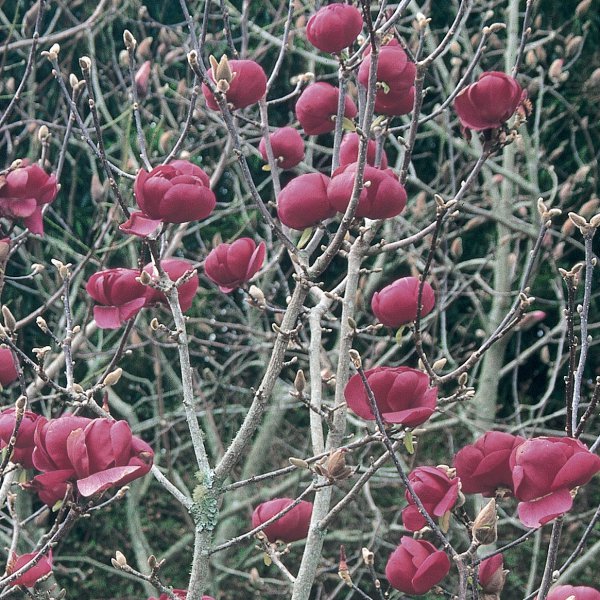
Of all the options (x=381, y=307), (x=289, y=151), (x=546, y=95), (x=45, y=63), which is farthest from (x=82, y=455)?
(x=546, y=95)

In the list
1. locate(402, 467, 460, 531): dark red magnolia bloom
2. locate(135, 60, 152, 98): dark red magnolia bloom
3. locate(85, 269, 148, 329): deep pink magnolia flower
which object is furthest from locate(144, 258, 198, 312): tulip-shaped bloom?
locate(135, 60, 152, 98): dark red magnolia bloom

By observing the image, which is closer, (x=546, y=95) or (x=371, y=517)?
(x=371, y=517)

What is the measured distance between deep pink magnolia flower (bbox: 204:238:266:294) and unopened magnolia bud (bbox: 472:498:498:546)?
438 millimetres

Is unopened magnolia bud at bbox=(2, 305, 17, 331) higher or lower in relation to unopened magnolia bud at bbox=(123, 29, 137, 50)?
lower

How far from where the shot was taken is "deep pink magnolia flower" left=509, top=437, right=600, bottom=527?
771 millimetres

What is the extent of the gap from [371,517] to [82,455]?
10.3ft

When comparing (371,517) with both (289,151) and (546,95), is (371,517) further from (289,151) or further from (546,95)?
(289,151)

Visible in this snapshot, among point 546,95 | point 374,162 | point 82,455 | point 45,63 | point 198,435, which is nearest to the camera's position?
point 82,455

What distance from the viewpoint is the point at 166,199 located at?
2.94ft

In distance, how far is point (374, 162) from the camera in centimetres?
109

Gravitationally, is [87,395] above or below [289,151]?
below

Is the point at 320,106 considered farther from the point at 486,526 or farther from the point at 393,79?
the point at 486,526

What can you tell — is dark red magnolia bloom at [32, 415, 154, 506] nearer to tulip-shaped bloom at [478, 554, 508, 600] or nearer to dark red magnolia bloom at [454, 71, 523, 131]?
tulip-shaped bloom at [478, 554, 508, 600]

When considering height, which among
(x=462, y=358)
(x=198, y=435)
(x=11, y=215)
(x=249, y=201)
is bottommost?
(x=462, y=358)
